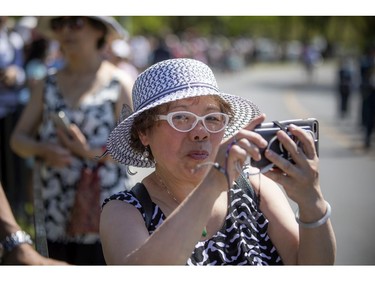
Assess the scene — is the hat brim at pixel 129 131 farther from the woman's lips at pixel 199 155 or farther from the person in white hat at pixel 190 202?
the woman's lips at pixel 199 155

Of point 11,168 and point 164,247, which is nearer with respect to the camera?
point 164,247

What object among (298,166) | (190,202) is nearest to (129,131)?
(190,202)

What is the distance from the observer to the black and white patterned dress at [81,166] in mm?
4488

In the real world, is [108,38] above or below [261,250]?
above

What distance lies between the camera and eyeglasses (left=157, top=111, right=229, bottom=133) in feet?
8.73

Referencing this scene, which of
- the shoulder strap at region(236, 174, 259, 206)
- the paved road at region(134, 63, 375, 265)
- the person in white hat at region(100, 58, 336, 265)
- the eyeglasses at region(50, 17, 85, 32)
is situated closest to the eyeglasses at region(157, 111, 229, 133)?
the person in white hat at region(100, 58, 336, 265)

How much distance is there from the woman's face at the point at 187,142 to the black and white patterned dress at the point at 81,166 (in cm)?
174

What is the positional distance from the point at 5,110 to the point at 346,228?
11.0 ft

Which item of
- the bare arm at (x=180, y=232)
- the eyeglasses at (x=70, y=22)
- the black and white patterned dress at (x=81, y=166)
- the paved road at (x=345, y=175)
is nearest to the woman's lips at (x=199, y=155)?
the bare arm at (x=180, y=232)

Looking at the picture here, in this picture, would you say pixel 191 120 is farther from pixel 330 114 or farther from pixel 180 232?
pixel 330 114

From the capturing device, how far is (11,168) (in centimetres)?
727

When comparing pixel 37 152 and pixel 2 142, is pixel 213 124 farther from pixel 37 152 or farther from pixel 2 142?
pixel 2 142

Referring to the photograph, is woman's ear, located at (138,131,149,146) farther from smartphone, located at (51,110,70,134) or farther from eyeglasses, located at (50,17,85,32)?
eyeglasses, located at (50,17,85,32)
